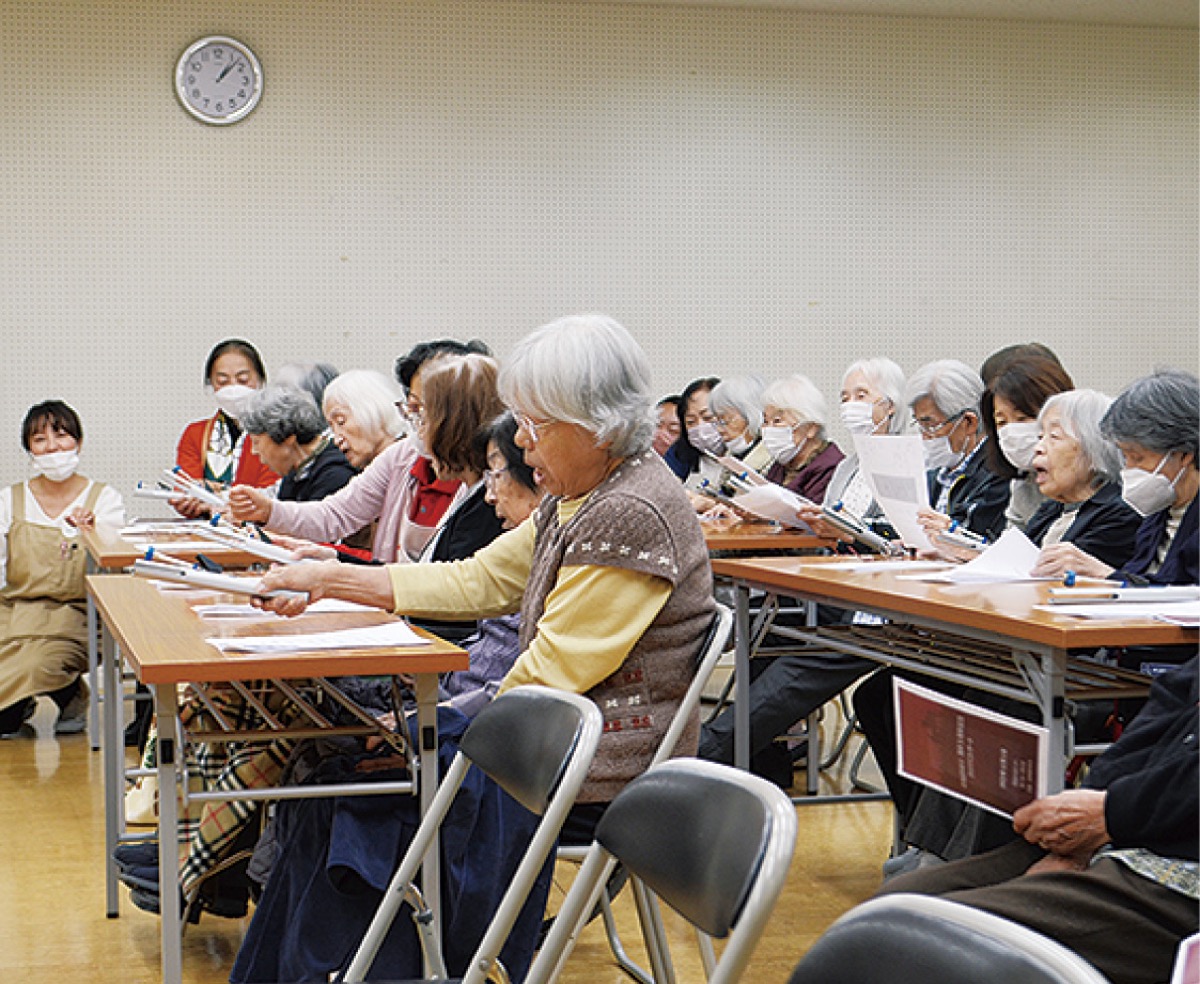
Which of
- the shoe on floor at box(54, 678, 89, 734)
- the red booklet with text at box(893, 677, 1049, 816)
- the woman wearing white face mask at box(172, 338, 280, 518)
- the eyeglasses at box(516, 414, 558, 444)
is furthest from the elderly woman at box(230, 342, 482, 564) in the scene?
the shoe on floor at box(54, 678, 89, 734)

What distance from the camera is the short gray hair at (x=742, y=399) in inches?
254

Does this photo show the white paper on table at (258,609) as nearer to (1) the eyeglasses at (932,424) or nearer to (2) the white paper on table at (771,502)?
(2) the white paper on table at (771,502)

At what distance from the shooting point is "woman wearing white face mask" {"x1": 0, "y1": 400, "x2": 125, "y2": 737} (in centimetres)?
552

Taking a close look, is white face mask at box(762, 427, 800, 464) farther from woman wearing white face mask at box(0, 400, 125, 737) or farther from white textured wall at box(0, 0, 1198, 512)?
woman wearing white face mask at box(0, 400, 125, 737)

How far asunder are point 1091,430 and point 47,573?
3.93 m

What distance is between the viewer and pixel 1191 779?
5.97 feet

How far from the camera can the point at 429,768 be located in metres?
2.42

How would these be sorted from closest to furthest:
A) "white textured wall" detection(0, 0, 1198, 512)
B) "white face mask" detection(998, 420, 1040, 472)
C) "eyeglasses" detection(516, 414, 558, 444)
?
"eyeglasses" detection(516, 414, 558, 444)
"white face mask" detection(998, 420, 1040, 472)
"white textured wall" detection(0, 0, 1198, 512)

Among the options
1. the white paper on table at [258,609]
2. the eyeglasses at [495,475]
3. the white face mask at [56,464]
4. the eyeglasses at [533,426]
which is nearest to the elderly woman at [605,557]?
the eyeglasses at [533,426]

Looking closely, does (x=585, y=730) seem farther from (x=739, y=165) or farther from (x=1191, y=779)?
(x=739, y=165)

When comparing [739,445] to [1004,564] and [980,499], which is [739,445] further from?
[1004,564]

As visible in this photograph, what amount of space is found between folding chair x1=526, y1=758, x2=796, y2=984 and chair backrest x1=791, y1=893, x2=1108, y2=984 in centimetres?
21

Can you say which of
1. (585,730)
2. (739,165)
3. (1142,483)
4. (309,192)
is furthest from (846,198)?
(585,730)

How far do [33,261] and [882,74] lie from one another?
164 inches
